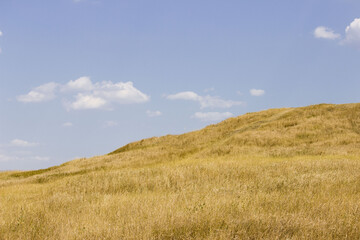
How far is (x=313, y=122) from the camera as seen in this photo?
2667cm

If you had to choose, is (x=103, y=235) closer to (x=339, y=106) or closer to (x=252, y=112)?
(x=339, y=106)

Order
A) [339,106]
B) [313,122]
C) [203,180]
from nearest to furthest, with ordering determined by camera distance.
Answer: [203,180] → [313,122] → [339,106]

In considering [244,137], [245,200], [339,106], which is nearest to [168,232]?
[245,200]

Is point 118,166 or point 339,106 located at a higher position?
point 339,106

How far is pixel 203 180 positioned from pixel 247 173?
5.91 ft

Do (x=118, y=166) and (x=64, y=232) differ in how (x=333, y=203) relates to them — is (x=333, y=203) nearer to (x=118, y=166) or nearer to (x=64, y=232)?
(x=64, y=232)

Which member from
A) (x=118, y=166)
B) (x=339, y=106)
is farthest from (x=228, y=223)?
(x=339, y=106)

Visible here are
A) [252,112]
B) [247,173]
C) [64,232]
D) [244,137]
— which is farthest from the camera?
[252,112]

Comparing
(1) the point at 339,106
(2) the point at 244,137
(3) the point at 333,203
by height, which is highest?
(1) the point at 339,106

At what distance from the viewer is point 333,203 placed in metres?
5.66

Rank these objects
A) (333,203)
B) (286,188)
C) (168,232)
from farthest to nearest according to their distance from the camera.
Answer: (286,188)
(333,203)
(168,232)

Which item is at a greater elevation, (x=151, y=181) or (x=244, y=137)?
(x=244, y=137)

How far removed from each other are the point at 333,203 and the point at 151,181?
18.5 feet

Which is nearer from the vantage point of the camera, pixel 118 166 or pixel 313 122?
pixel 118 166
